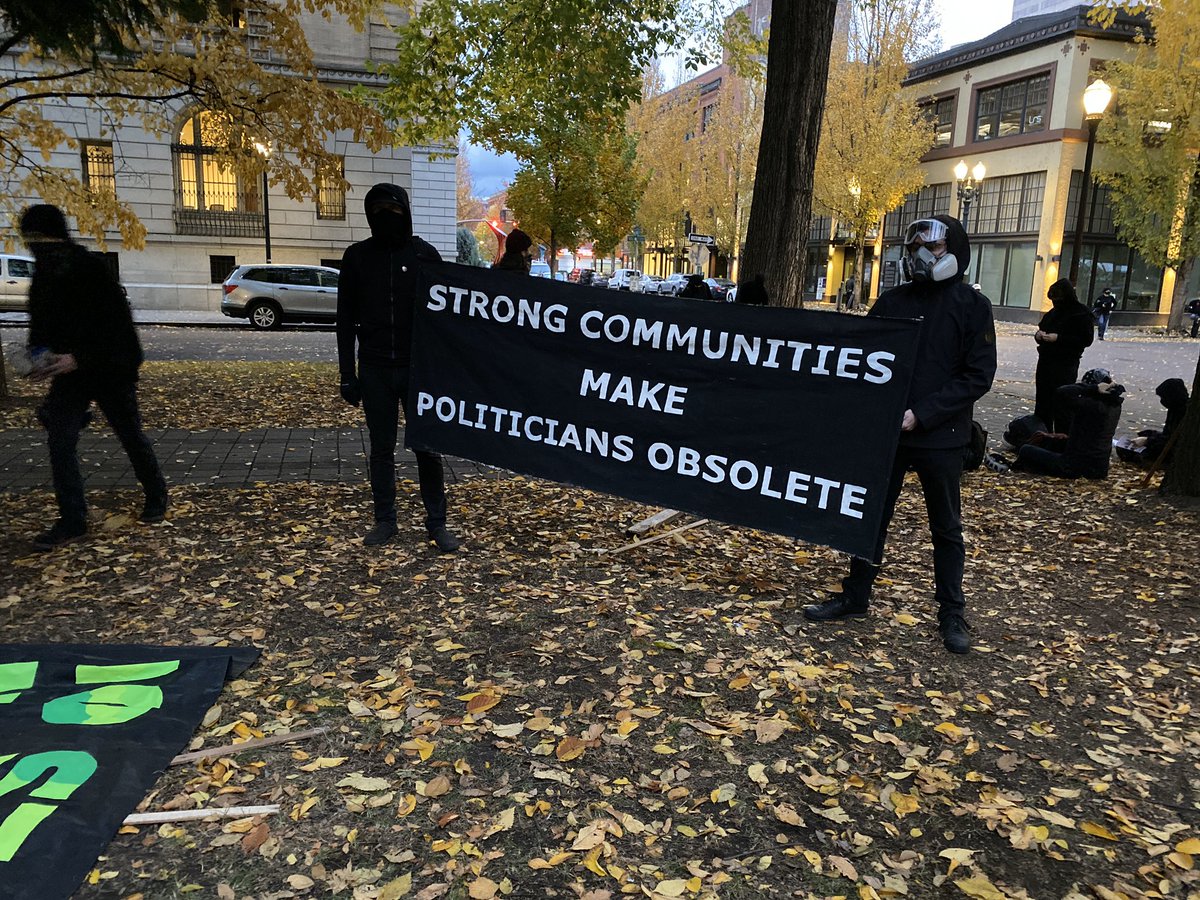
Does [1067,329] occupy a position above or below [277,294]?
above

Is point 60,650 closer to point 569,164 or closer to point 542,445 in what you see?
point 542,445

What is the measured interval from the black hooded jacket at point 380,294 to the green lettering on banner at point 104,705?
2360 millimetres

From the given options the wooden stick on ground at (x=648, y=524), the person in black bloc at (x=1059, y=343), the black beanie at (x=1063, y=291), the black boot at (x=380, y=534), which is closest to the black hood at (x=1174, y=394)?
the person in black bloc at (x=1059, y=343)

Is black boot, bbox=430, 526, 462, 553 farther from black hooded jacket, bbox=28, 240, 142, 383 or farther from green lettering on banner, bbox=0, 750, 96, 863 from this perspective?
green lettering on banner, bbox=0, 750, 96, 863

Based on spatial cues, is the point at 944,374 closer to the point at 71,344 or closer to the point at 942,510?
the point at 942,510

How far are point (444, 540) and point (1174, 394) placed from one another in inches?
283

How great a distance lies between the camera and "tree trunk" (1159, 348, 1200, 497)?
24.1 feet

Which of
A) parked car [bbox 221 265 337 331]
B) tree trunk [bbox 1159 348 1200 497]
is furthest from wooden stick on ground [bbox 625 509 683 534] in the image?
parked car [bbox 221 265 337 331]

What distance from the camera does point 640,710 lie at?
3.85 metres

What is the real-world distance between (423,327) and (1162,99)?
1324 inches

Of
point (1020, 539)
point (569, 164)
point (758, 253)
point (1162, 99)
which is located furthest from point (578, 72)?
point (1162, 99)

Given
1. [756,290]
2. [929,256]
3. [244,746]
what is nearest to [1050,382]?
[756,290]

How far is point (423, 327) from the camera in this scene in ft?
18.6

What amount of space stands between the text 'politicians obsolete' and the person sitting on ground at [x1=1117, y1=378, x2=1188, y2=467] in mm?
5146
